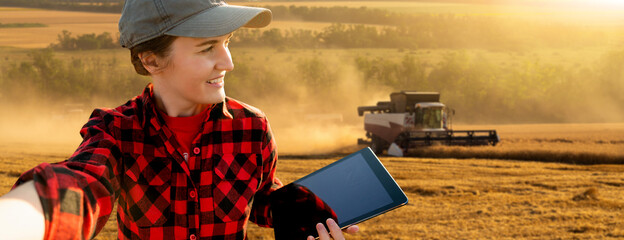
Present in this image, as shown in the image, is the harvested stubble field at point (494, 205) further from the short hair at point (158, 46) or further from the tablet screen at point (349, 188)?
the short hair at point (158, 46)

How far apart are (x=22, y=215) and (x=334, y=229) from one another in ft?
3.20

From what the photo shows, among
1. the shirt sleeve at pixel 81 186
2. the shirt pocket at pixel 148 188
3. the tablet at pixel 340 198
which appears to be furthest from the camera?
the tablet at pixel 340 198

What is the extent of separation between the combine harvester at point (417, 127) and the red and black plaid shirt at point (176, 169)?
18.3 meters

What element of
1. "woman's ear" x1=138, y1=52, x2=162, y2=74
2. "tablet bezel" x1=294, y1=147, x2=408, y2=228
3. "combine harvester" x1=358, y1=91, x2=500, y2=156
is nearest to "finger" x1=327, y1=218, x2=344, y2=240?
"tablet bezel" x1=294, y1=147, x2=408, y2=228

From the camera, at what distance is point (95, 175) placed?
133 cm

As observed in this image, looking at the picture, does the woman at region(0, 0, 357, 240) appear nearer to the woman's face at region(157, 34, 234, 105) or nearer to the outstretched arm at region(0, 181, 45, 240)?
the woman's face at region(157, 34, 234, 105)

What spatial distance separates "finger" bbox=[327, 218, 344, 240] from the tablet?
4.4 inches

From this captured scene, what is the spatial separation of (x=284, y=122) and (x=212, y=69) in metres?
47.0

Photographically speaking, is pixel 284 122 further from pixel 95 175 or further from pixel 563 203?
pixel 95 175

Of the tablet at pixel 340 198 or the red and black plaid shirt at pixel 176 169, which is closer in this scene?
the red and black plaid shirt at pixel 176 169

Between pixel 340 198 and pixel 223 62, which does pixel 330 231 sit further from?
pixel 223 62

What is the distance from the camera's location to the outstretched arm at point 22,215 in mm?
897

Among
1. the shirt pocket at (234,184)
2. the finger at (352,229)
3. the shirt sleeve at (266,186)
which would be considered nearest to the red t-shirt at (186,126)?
the shirt pocket at (234,184)

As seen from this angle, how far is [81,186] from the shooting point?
1187 millimetres
